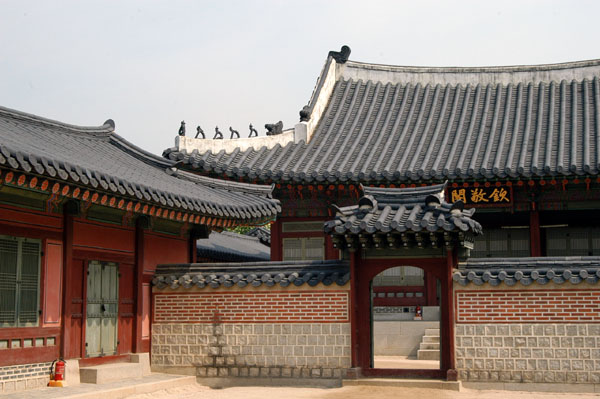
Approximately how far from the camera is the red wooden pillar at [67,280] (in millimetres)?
13208

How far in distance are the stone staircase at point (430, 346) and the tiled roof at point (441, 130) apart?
4.06m

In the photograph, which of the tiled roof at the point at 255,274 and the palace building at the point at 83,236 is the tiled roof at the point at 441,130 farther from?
the tiled roof at the point at 255,274

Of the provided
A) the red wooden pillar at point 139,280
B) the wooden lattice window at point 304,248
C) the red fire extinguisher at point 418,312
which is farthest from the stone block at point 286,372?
the red fire extinguisher at point 418,312

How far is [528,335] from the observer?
1377 cm

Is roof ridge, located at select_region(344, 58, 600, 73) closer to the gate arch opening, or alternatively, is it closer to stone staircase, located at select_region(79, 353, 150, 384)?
the gate arch opening

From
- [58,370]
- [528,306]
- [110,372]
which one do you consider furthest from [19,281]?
[528,306]

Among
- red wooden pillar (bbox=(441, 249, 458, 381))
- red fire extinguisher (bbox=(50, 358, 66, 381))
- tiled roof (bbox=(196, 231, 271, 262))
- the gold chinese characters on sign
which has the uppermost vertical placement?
the gold chinese characters on sign

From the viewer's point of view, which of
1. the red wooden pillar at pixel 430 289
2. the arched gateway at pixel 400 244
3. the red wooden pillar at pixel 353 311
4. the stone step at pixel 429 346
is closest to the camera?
the arched gateway at pixel 400 244

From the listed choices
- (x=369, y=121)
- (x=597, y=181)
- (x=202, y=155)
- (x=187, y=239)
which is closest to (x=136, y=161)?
(x=187, y=239)

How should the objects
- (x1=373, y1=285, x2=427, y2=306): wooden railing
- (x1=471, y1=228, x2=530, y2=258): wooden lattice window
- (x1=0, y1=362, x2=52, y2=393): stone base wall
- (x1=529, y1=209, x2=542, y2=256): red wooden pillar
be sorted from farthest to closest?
(x1=373, y1=285, x2=427, y2=306): wooden railing → (x1=471, y1=228, x2=530, y2=258): wooden lattice window → (x1=529, y1=209, x2=542, y2=256): red wooden pillar → (x1=0, y1=362, x2=52, y2=393): stone base wall

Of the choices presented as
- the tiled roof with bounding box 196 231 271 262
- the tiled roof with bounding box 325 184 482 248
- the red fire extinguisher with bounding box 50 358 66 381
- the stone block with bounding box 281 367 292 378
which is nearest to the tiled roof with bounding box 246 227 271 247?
the tiled roof with bounding box 196 231 271 262

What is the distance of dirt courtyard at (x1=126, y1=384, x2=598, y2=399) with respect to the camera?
13211 millimetres

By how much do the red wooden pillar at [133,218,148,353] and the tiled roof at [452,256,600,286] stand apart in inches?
214

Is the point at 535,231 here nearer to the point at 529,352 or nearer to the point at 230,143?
the point at 529,352
